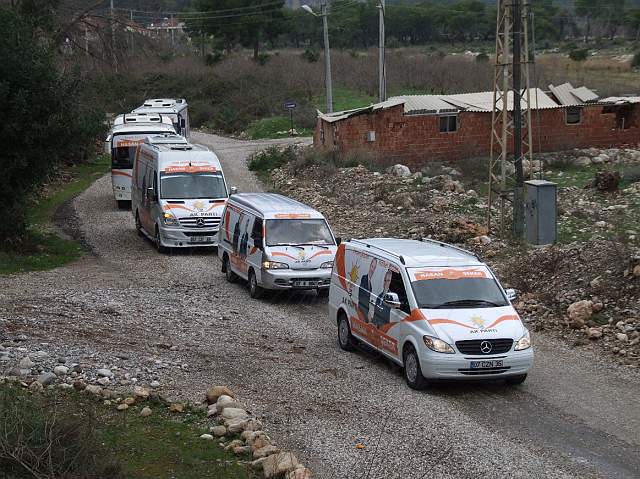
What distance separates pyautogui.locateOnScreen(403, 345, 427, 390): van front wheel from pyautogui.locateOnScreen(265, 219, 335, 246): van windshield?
6.83m

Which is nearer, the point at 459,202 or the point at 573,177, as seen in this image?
the point at 459,202

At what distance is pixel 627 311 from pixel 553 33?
371ft

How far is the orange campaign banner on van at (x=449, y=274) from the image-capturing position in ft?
48.2

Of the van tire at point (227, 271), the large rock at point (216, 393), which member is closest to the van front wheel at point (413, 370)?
the large rock at point (216, 393)

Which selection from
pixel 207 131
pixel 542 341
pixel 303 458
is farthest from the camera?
pixel 207 131

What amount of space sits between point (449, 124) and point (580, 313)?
25.0 m

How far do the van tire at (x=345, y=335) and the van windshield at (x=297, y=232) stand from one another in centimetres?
419

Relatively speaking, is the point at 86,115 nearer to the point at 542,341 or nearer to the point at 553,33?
the point at 542,341

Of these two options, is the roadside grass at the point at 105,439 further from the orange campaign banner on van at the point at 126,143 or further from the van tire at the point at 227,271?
the orange campaign banner on van at the point at 126,143

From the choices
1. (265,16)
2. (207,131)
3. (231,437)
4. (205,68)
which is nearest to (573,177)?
(231,437)

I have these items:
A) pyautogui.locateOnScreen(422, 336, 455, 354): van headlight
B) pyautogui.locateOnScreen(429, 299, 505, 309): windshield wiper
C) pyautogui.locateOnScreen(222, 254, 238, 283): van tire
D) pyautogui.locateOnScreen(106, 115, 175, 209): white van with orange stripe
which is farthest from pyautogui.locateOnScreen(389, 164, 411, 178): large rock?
pyautogui.locateOnScreen(422, 336, 455, 354): van headlight

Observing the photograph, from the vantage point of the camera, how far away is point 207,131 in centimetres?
6981

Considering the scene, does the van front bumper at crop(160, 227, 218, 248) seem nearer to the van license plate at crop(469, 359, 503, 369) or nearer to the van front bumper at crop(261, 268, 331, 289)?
the van front bumper at crop(261, 268, 331, 289)

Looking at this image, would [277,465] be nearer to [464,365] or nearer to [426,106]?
[464,365]
